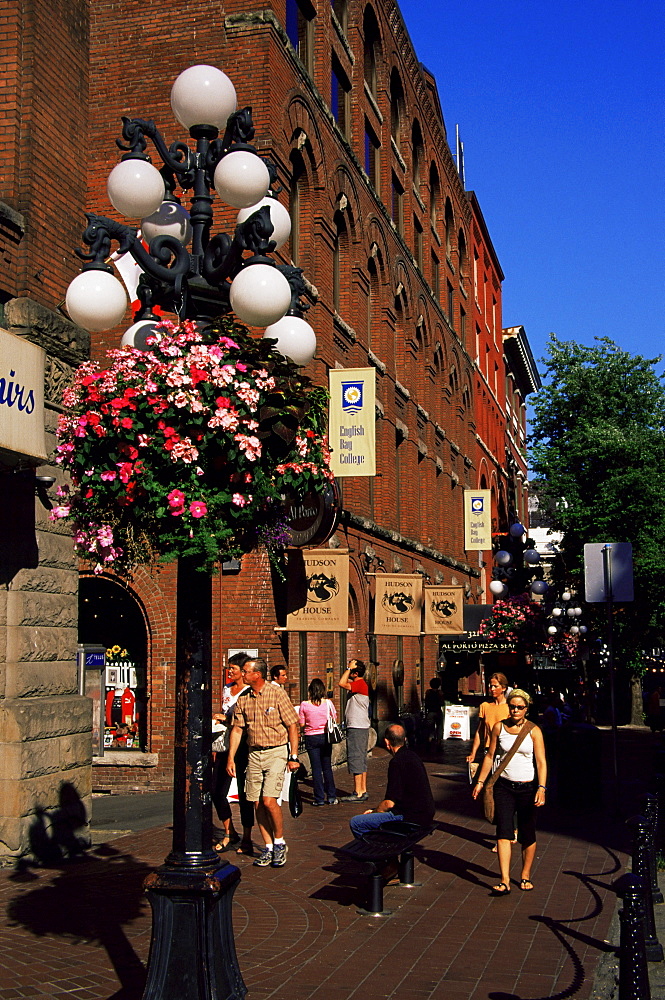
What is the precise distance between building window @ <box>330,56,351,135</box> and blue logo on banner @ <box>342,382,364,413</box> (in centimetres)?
774

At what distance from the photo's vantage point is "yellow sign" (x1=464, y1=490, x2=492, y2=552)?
1449 inches

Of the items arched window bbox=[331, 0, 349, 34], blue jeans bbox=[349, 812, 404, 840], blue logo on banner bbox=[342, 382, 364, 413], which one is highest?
arched window bbox=[331, 0, 349, 34]

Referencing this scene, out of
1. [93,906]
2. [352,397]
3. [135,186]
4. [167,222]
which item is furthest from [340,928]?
[352,397]

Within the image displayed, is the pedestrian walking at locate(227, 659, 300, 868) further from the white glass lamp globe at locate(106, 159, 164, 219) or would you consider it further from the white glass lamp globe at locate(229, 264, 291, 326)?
the white glass lamp globe at locate(106, 159, 164, 219)

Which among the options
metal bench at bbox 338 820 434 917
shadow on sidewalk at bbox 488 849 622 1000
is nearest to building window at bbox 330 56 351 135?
metal bench at bbox 338 820 434 917

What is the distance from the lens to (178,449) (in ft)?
17.3

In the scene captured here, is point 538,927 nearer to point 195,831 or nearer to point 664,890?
point 664,890

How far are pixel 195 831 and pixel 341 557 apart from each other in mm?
12374

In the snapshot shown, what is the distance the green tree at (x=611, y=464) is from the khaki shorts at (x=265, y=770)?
28321mm

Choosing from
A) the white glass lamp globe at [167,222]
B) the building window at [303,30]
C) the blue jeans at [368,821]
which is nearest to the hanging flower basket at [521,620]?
the building window at [303,30]

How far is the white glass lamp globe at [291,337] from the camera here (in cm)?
656

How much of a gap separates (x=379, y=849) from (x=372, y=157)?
908 inches

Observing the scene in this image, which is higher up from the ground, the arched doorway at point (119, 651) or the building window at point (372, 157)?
the building window at point (372, 157)

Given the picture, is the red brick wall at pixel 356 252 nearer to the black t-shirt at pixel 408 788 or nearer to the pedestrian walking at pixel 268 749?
the pedestrian walking at pixel 268 749
